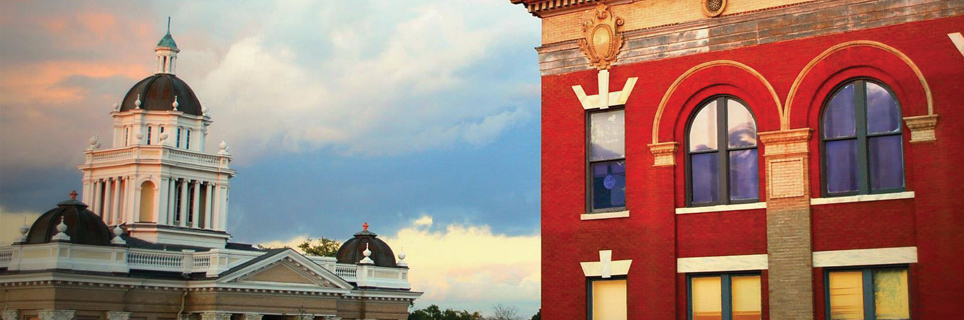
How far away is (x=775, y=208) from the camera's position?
952 inches

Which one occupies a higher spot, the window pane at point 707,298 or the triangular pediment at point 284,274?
the triangular pediment at point 284,274

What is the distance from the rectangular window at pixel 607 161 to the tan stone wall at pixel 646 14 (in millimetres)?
2029

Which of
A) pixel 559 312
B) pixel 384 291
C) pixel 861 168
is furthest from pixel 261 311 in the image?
pixel 861 168

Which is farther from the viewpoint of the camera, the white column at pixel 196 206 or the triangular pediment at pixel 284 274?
the white column at pixel 196 206

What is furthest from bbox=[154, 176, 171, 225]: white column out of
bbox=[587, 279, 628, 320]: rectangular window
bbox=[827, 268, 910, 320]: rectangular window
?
bbox=[827, 268, 910, 320]: rectangular window

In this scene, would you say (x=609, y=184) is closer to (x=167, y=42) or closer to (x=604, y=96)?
(x=604, y=96)

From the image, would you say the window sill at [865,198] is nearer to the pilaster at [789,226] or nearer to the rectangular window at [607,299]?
the pilaster at [789,226]

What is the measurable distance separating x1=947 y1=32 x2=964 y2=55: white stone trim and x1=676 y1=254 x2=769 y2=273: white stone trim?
5445mm

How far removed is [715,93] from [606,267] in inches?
175

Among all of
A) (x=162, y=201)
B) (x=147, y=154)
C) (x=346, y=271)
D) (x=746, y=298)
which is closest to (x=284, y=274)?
(x=346, y=271)

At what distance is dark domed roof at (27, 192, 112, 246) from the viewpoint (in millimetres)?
72000

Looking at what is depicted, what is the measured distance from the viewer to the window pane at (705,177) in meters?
25.4

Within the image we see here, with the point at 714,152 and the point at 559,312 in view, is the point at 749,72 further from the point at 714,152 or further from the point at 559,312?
the point at 559,312

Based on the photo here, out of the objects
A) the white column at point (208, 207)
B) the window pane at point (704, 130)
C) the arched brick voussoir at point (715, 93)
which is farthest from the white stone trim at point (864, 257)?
the white column at point (208, 207)
